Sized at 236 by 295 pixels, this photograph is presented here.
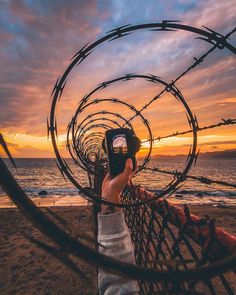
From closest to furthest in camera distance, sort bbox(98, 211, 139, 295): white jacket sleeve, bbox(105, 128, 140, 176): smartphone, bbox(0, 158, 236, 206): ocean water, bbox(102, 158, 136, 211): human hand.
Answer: bbox(98, 211, 139, 295): white jacket sleeve → bbox(102, 158, 136, 211): human hand → bbox(105, 128, 140, 176): smartphone → bbox(0, 158, 236, 206): ocean water

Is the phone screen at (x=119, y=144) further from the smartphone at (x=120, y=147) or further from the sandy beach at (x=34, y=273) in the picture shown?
the sandy beach at (x=34, y=273)

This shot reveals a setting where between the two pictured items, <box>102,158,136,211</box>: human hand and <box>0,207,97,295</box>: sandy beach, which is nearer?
<box>102,158,136,211</box>: human hand

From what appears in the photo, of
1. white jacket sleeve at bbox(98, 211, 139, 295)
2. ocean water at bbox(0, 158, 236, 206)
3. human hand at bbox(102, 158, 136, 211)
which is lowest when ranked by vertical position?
ocean water at bbox(0, 158, 236, 206)

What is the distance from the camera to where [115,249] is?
1351 millimetres

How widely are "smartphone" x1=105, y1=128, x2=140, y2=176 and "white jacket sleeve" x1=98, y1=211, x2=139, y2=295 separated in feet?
1.30

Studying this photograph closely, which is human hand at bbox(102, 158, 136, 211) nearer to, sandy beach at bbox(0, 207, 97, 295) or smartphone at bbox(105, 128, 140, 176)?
smartphone at bbox(105, 128, 140, 176)

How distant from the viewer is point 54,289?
5.92 metres

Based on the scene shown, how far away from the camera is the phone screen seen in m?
1.80

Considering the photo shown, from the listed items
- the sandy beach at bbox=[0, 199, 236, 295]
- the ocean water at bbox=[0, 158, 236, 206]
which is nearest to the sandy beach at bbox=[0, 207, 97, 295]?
the sandy beach at bbox=[0, 199, 236, 295]

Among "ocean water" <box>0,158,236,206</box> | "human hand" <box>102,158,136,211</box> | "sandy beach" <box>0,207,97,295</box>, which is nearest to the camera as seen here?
"human hand" <box>102,158,136,211</box>

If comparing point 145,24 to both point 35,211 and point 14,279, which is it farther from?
point 14,279

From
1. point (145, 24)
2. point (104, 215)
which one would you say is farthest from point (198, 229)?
point (145, 24)

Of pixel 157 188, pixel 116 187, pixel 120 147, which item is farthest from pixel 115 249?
pixel 157 188

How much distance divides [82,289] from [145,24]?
244 inches
